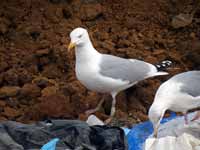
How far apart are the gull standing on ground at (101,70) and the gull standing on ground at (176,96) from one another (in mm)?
592

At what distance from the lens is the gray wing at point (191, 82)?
13.0 feet

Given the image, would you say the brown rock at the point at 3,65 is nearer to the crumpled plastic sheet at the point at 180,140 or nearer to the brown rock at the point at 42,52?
the brown rock at the point at 42,52

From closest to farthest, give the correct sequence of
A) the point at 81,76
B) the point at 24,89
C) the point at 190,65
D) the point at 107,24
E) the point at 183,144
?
the point at 183,144
the point at 81,76
the point at 24,89
the point at 190,65
the point at 107,24

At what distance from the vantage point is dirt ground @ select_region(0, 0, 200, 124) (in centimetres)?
485

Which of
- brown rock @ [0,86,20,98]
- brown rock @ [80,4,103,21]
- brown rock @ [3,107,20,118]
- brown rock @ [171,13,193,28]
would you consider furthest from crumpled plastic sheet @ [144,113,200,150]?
brown rock @ [80,4,103,21]

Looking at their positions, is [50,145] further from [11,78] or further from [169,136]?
[11,78]

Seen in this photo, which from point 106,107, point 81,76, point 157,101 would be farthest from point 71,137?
point 106,107

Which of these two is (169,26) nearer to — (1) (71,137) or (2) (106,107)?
(2) (106,107)

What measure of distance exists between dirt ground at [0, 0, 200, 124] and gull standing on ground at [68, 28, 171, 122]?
0.29m

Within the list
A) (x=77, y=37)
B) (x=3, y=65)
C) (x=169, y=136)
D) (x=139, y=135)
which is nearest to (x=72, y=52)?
(x=3, y=65)

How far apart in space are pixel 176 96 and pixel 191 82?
0.18 m

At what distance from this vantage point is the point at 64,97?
187 inches

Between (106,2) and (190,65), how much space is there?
119 cm

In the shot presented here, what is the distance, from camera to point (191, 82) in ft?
13.3
